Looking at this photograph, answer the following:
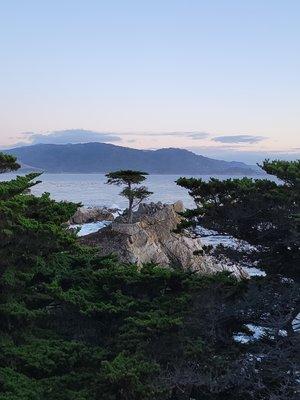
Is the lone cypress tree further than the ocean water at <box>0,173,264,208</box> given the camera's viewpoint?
No

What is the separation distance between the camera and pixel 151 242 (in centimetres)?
2919

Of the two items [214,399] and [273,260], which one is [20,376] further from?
[273,260]

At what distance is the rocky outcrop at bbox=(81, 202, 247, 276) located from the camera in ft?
92.0

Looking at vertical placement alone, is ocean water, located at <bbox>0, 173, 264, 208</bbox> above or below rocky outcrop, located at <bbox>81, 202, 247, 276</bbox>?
below

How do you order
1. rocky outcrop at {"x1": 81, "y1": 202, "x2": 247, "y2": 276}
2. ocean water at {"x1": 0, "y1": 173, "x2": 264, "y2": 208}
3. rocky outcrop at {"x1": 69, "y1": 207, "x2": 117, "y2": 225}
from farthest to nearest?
1. ocean water at {"x1": 0, "y1": 173, "x2": 264, "y2": 208}
2. rocky outcrop at {"x1": 69, "y1": 207, "x2": 117, "y2": 225}
3. rocky outcrop at {"x1": 81, "y1": 202, "x2": 247, "y2": 276}

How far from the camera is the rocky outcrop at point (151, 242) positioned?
92.0ft

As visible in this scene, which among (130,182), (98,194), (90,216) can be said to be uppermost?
(130,182)

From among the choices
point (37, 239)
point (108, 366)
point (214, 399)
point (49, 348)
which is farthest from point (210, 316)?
point (37, 239)

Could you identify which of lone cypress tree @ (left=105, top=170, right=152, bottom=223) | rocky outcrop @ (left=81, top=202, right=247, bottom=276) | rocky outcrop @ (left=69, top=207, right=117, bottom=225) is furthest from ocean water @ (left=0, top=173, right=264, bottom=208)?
rocky outcrop @ (left=81, top=202, right=247, bottom=276)

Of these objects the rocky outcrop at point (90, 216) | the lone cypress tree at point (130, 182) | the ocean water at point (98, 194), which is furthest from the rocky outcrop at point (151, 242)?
the rocky outcrop at point (90, 216)

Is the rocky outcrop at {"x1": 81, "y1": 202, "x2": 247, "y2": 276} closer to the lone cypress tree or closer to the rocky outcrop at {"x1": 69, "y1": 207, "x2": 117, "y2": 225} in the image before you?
the lone cypress tree

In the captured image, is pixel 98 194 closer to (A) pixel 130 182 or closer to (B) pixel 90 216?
(B) pixel 90 216

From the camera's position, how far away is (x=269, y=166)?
1031cm

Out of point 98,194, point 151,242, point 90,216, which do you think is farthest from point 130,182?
point 98,194
